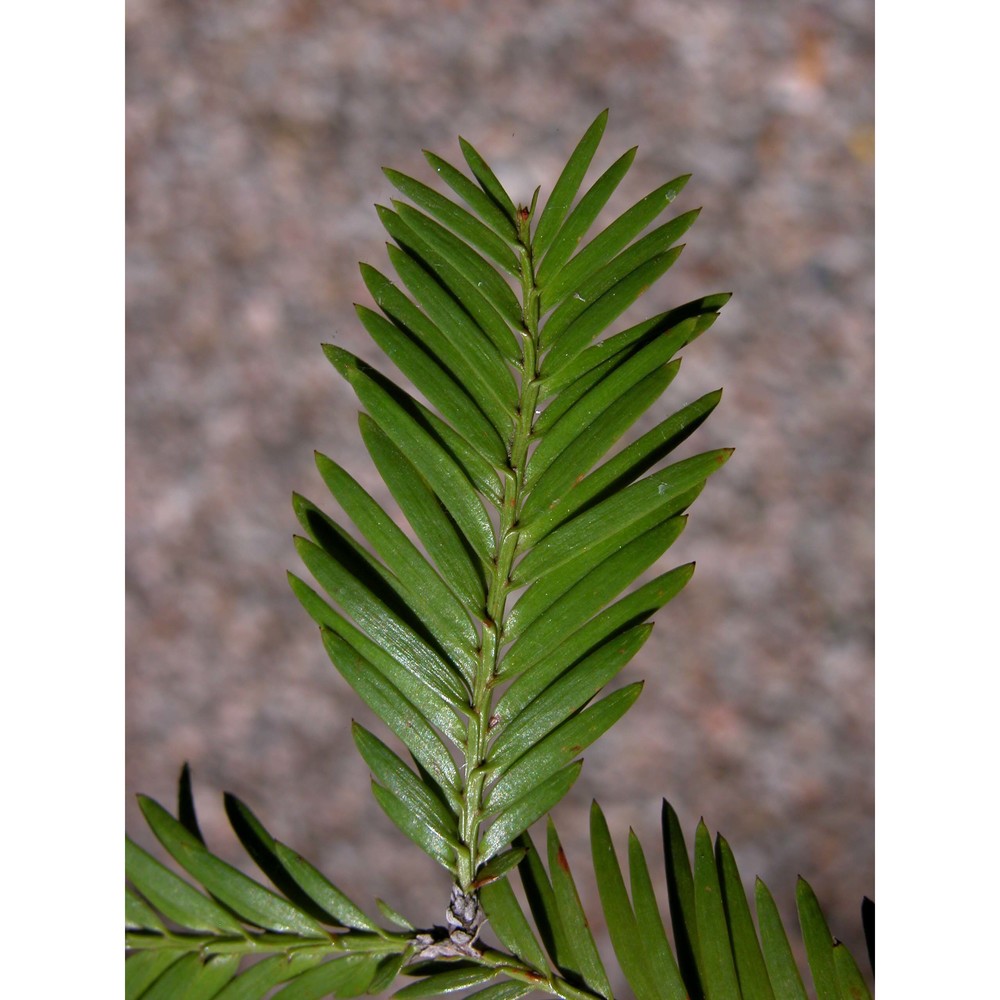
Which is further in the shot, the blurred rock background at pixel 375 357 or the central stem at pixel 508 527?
the blurred rock background at pixel 375 357

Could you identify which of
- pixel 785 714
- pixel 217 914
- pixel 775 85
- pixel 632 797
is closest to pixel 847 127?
pixel 775 85

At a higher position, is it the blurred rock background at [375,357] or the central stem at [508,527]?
the blurred rock background at [375,357]

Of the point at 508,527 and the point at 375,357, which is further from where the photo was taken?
the point at 375,357

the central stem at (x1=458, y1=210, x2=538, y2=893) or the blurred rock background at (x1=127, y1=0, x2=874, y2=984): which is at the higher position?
the blurred rock background at (x1=127, y1=0, x2=874, y2=984)

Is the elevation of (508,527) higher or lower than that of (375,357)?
lower

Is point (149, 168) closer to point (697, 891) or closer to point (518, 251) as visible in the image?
point (518, 251)
